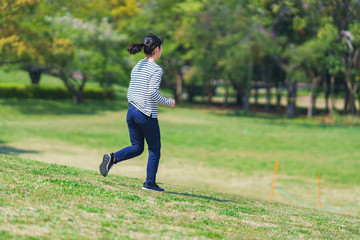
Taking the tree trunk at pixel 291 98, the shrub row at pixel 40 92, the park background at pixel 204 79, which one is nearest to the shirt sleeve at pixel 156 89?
the park background at pixel 204 79

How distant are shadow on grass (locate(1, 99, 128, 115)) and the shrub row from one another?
0.83 meters

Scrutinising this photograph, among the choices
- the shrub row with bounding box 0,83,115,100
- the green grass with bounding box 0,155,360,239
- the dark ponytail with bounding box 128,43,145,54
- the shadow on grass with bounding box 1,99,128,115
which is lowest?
the shadow on grass with bounding box 1,99,128,115

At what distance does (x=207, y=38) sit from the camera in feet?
143

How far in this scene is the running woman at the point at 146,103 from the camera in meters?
6.97

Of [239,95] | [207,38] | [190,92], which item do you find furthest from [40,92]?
[239,95]

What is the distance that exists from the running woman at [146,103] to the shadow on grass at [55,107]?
31.3m

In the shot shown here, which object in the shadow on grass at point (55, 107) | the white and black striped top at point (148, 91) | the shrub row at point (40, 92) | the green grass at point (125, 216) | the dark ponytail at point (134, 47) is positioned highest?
the dark ponytail at point (134, 47)

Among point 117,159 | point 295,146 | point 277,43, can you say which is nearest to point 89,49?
point 277,43

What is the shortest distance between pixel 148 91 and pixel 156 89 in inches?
4.3

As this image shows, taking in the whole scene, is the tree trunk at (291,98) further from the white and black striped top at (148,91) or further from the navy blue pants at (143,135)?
the white and black striped top at (148,91)

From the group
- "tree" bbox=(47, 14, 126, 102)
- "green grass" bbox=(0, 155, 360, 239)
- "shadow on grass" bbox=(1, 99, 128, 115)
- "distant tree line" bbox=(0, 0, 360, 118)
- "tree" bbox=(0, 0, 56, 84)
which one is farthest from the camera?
"tree" bbox=(47, 14, 126, 102)

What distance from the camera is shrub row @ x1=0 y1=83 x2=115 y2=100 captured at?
4300 centimetres

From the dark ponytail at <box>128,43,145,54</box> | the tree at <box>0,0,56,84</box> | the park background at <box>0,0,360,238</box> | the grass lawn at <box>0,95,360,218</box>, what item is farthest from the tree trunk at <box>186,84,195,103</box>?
the dark ponytail at <box>128,43,145,54</box>

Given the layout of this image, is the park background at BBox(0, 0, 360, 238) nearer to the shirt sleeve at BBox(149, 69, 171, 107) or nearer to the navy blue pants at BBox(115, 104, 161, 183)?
the navy blue pants at BBox(115, 104, 161, 183)
